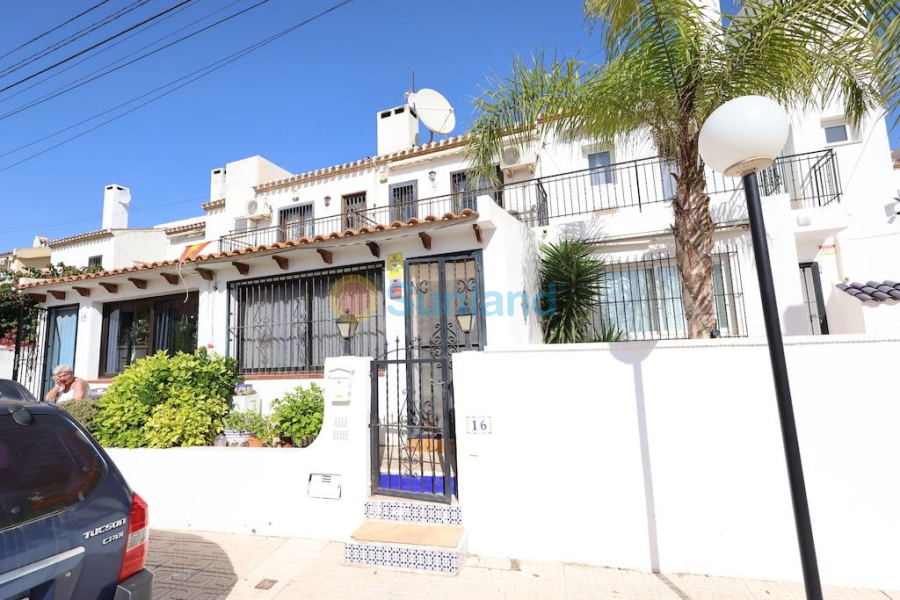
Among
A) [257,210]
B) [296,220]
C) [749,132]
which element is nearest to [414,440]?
[749,132]

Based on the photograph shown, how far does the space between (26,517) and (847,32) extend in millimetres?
7773

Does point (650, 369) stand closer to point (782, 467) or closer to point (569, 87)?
point (782, 467)

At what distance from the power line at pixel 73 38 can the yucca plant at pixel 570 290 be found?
8978 millimetres

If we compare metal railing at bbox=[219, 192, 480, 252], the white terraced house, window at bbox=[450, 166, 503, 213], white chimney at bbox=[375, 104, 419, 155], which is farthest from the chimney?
window at bbox=[450, 166, 503, 213]

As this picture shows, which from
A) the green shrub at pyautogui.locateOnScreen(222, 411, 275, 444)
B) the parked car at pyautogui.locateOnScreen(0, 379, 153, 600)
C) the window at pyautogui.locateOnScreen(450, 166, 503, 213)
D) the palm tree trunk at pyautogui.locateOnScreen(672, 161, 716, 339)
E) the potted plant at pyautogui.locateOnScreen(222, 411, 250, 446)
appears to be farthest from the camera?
the window at pyautogui.locateOnScreen(450, 166, 503, 213)

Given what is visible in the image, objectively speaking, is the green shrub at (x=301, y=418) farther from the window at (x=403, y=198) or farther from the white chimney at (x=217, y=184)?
the white chimney at (x=217, y=184)

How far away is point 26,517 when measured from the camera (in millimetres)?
2104

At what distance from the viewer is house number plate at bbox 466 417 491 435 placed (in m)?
4.63

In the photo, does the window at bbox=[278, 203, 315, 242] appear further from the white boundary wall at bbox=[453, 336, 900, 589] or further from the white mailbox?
the white boundary wall at bbox=[453, 336, 900, 589]

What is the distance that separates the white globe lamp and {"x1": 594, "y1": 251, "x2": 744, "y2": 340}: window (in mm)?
5793

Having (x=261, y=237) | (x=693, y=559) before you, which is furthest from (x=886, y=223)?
(x=261, y=237)

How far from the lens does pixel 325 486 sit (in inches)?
201

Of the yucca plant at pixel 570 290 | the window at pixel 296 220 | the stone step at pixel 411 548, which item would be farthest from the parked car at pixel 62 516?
the window at pixel 296 220

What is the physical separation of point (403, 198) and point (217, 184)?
1007 cm
